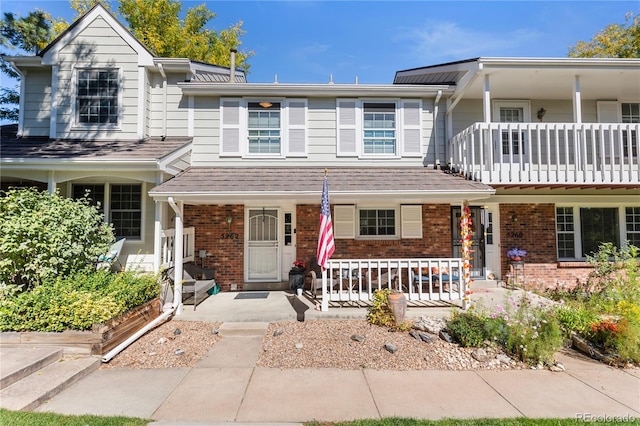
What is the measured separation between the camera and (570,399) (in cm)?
399

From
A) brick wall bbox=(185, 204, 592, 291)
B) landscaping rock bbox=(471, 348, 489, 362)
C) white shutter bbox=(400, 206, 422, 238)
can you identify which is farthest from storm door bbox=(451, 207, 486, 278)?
landscaping rock bbox=(471, 348, 489, 362)

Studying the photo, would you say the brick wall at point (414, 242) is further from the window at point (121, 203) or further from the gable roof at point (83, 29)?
the gable roof at point (83, 29)

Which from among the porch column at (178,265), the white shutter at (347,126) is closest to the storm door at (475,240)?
the white shutter at (347,126)

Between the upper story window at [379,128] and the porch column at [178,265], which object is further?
the upper story window at [379,128]

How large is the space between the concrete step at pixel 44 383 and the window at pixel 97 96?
22.3 feet

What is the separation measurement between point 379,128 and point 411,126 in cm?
97

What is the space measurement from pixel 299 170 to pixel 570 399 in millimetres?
7128

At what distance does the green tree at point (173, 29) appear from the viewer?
55.6ft

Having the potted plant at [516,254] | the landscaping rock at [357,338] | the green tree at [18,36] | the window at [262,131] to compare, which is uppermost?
the green tree at [18,36]

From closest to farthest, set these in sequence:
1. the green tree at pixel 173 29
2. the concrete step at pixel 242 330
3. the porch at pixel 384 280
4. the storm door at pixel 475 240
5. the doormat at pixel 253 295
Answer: the concrete step at pixel 242 330 < the porch at pixel 384 280 < the doormat at pixel 253 295 < the storm door at pixel 475 240 < the green tree at pixel 173 29

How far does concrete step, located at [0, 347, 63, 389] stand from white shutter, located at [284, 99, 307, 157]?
22.1ft

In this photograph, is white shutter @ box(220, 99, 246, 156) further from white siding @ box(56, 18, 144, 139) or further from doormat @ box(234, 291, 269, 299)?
doormat @ box(234, 291, 269, 299)

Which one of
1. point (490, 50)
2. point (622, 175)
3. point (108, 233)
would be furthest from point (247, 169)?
point (622, 175)

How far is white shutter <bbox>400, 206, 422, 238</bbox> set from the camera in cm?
917
